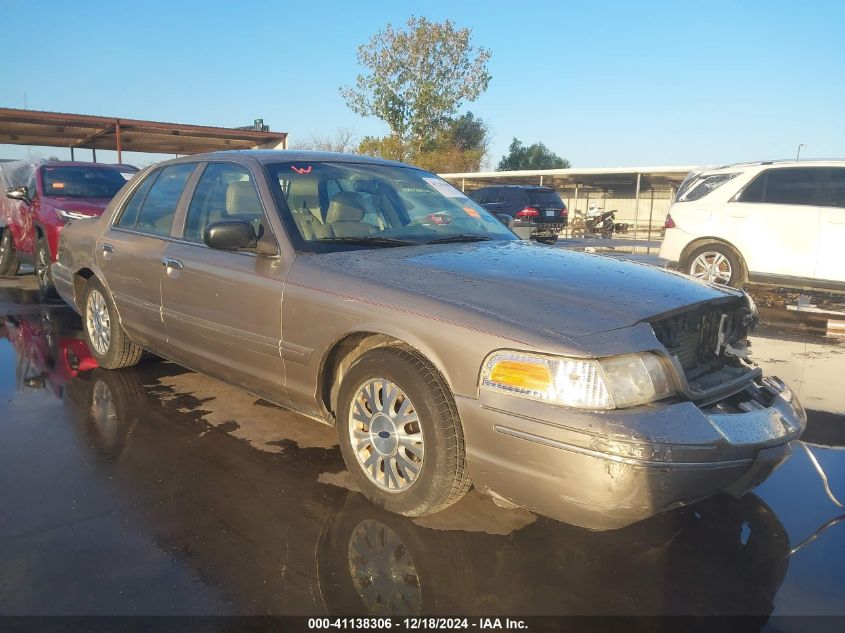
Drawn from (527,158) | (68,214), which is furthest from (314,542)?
(527,158)

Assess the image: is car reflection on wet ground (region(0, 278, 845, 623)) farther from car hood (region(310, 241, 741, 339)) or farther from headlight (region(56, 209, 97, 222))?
headlight (region(56, 209, 97, 222))

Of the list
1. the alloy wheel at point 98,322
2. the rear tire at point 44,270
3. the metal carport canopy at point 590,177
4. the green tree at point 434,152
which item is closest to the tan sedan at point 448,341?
the alloy wheel at point 98,322

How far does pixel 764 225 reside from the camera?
827cm

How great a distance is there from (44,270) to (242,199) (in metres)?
5.96

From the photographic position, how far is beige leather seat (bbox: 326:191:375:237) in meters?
3.62

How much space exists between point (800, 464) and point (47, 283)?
8.47 metres

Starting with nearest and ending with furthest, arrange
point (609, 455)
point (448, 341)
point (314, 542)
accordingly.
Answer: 1. point (609, 455)
2. point (448, 341)
3. point (314, 542)

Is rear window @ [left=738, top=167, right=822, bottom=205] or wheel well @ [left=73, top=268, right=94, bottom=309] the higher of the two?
rear window @ [left=738, top=167, right=822, bottom=205]

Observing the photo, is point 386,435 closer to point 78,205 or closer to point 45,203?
point 78,205

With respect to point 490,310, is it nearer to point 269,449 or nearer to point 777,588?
point 777,588

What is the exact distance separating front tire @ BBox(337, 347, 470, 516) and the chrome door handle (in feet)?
5.21

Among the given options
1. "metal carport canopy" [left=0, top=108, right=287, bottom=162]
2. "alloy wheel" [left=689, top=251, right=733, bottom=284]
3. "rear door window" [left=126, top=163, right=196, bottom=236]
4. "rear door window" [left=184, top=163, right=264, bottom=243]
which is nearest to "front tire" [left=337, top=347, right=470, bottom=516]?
"rear door window" [left=184, top=163, right=264, bottom=243]

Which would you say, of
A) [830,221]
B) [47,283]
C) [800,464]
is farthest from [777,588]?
[47,283]

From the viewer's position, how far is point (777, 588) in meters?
2.48
